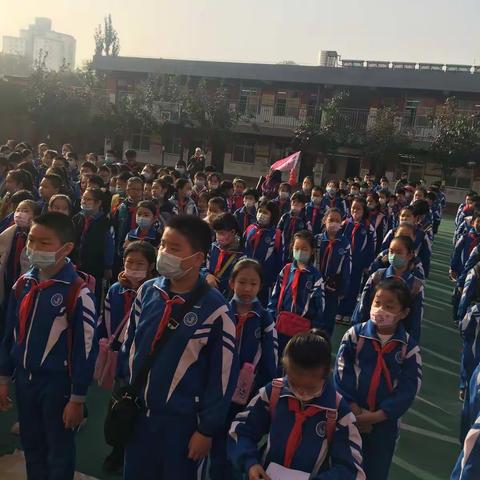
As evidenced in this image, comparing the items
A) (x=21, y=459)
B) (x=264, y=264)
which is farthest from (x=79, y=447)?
(x=264, y=264)

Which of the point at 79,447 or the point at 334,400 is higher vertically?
the point at 334,400

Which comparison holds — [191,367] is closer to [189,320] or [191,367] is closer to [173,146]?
[189,320]

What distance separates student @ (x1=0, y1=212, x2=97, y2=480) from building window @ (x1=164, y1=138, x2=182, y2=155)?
27321 mm

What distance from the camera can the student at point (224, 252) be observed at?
4.59 m

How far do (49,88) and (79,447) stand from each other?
26619 millimetres

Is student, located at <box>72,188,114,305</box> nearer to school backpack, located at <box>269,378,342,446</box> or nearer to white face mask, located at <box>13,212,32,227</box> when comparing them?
white face mask, located at <box>13,212,32,227</box>

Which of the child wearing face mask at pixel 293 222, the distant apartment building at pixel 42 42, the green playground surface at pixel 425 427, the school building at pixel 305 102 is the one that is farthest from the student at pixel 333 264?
the distant apartment building at pixel 42 42

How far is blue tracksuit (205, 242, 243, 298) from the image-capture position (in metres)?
4.58

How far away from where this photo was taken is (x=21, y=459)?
328 centimetres

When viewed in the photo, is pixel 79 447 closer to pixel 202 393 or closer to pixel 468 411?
pixel 202 393

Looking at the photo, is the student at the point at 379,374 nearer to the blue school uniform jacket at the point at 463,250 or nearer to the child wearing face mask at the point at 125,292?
the child wearing face mask at the point at 125,292

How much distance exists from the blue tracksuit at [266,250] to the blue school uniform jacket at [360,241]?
1579mm

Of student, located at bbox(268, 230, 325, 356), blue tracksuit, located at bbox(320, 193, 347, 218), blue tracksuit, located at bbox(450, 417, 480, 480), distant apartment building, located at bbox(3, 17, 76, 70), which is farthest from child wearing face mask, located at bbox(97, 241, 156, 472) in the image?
distant apartment building, located at bbox(3, 17, 76, 70)

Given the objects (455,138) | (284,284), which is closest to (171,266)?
(284,284)
